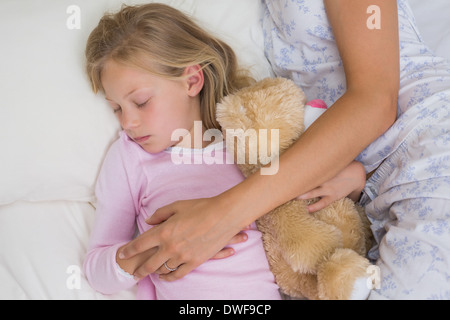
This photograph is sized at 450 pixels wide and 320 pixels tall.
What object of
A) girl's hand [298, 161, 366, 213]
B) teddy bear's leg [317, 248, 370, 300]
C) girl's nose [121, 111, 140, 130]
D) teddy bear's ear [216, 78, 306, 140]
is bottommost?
teddy bear's leg [317, 248, 370, 300]

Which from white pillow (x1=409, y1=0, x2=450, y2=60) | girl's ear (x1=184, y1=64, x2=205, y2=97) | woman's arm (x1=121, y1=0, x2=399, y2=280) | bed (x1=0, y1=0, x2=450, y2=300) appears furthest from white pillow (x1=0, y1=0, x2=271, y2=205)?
white pillow (x1=409, y1=0, x2=450, y2=60)

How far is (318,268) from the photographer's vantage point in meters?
0.92

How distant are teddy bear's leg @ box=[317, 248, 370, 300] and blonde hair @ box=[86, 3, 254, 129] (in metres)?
0.52

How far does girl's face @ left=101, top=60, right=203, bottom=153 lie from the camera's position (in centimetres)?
113

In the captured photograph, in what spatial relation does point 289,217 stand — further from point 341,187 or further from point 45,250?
point 45,250

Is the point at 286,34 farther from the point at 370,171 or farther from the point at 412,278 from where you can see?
the point at 412,278

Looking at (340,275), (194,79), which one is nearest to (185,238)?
(340,275)

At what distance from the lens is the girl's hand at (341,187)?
1030 millimetres

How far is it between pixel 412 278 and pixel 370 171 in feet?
1.07

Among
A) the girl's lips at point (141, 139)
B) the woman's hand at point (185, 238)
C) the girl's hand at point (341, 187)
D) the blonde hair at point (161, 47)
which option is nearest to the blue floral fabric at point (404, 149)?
the girl's hand at point (341, 187)

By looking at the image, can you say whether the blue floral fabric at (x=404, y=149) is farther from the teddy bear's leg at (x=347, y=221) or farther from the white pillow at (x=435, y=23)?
the white pillow at (x=435, y=23)

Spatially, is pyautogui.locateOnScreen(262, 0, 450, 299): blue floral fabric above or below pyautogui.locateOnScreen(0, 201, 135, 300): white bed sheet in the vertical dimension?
above

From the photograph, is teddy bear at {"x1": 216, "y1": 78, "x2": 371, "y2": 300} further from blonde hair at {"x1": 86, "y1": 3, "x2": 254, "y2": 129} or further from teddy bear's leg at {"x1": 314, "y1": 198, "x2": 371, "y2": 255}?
blonde hair at {"x1": 86, "y1": 3, "x2": 254, "y2": 129}

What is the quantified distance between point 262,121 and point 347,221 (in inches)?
11.2
